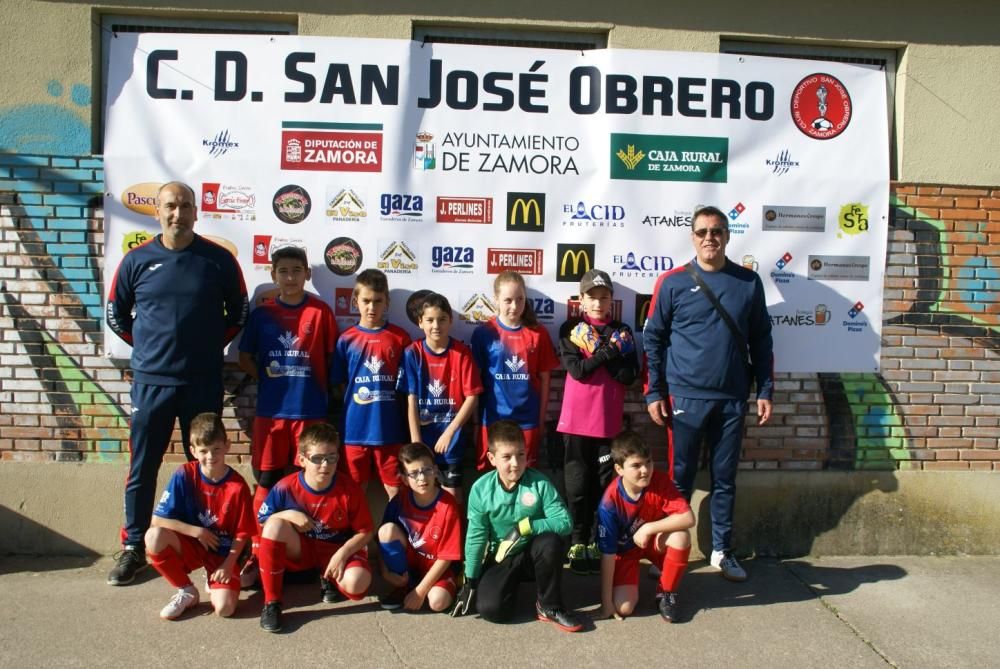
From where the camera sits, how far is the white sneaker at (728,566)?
4438mm

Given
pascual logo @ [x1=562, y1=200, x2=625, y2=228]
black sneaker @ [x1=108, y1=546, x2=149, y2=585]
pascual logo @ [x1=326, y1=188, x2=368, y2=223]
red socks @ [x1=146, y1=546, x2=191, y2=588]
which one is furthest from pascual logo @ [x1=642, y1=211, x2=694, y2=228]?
black sneaker @ [x1=108, y1=546, x2=149, y2=585]

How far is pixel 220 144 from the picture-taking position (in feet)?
15.5

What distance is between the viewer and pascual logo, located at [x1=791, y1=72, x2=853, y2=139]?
16.2ft

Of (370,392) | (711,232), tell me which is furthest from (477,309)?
(711,232)

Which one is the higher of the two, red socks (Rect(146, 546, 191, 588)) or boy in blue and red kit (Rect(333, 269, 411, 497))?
boy in blue and red kit (Rect(333, 269, 411, 497))

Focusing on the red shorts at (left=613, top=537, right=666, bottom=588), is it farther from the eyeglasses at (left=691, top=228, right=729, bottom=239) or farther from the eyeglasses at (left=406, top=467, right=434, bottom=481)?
the eyeglasses at (left=691, top=228, right=729, bottom=239)

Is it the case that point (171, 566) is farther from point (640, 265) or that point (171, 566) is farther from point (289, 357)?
point (640, 265)

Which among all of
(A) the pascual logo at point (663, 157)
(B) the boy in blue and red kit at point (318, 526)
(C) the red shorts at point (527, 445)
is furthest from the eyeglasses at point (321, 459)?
(A) the pascual logo at point (663, 157)

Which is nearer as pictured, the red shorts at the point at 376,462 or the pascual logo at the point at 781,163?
the red shorts at the point at 376,462

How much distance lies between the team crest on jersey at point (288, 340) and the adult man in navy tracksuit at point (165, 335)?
34 cm

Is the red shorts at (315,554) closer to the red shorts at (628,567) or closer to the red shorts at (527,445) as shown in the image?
the red shorts at (527,445)

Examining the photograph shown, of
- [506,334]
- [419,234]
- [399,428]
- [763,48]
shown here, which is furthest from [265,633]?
[763,48]

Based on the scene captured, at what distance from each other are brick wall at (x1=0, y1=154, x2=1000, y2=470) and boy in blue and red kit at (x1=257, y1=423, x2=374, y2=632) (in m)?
1.02

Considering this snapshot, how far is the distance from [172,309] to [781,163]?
12.7ft
